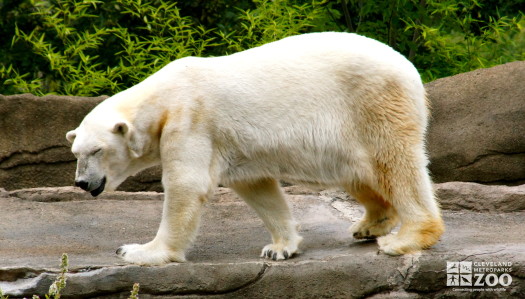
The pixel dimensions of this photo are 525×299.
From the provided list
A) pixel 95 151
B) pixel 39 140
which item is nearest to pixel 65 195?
pixel 39 140

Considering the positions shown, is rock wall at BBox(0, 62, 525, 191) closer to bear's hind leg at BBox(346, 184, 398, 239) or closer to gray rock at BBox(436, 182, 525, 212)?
gray rock at BBox(436, 182, 525, 212)

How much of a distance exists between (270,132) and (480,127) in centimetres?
253

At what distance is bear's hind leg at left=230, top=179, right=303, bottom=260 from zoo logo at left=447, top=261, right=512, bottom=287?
942 mm

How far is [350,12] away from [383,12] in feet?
3.49

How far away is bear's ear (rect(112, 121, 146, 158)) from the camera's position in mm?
4586

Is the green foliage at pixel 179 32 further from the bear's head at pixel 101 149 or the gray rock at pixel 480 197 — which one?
the bear's head at pixel 101 149

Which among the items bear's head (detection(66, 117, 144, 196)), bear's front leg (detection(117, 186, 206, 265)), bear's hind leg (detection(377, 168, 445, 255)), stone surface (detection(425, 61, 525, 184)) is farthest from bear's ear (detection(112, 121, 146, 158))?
stone surface (detection(425, 61, 525, 184))

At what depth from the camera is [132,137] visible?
4.68 m

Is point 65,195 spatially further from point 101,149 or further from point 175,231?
point 175,231

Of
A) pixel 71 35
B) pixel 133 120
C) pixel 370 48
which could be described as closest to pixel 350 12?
pixel 71 35

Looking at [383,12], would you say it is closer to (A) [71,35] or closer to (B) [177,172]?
(A) [71,35]

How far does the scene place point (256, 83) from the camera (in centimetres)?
471

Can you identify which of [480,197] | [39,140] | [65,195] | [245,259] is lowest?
[65,195]

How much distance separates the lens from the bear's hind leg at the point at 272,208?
494cm
